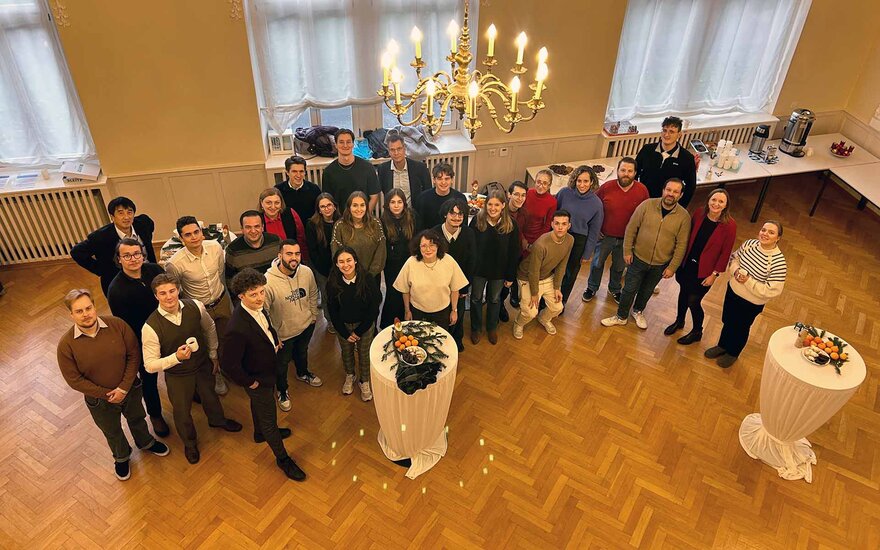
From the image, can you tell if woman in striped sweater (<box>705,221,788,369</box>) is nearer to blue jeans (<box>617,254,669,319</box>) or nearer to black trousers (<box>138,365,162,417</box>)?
blue jeans (<box>617,254,669,319</box>)

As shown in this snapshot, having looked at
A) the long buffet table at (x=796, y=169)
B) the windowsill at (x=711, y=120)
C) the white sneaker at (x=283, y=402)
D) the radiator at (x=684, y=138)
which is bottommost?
the white sneaker at (x=283, y=402)

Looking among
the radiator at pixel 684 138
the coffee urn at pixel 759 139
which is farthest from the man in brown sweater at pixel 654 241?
the coffee urn at pixel 759 139

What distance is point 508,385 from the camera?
5102mm

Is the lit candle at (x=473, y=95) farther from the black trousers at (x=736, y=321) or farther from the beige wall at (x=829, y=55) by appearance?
the beige wall at (x=829, y=55)

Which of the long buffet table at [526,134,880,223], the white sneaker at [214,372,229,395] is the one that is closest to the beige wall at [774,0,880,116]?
the long buffet table at [526,134,880,223]

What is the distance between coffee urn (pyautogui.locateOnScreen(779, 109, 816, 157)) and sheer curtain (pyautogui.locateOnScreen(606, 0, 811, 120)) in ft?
1.67

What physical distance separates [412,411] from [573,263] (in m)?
2.27

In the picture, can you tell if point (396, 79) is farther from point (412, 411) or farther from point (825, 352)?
point (825, 352)

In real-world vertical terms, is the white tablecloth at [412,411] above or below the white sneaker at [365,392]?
above

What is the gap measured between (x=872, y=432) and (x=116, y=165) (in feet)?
23.5

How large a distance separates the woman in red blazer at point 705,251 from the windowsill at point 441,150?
2.72 m

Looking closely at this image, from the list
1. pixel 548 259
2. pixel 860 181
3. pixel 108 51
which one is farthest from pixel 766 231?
pixel 108 51

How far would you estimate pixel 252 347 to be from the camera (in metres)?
3.72

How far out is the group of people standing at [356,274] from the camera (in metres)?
3.79
